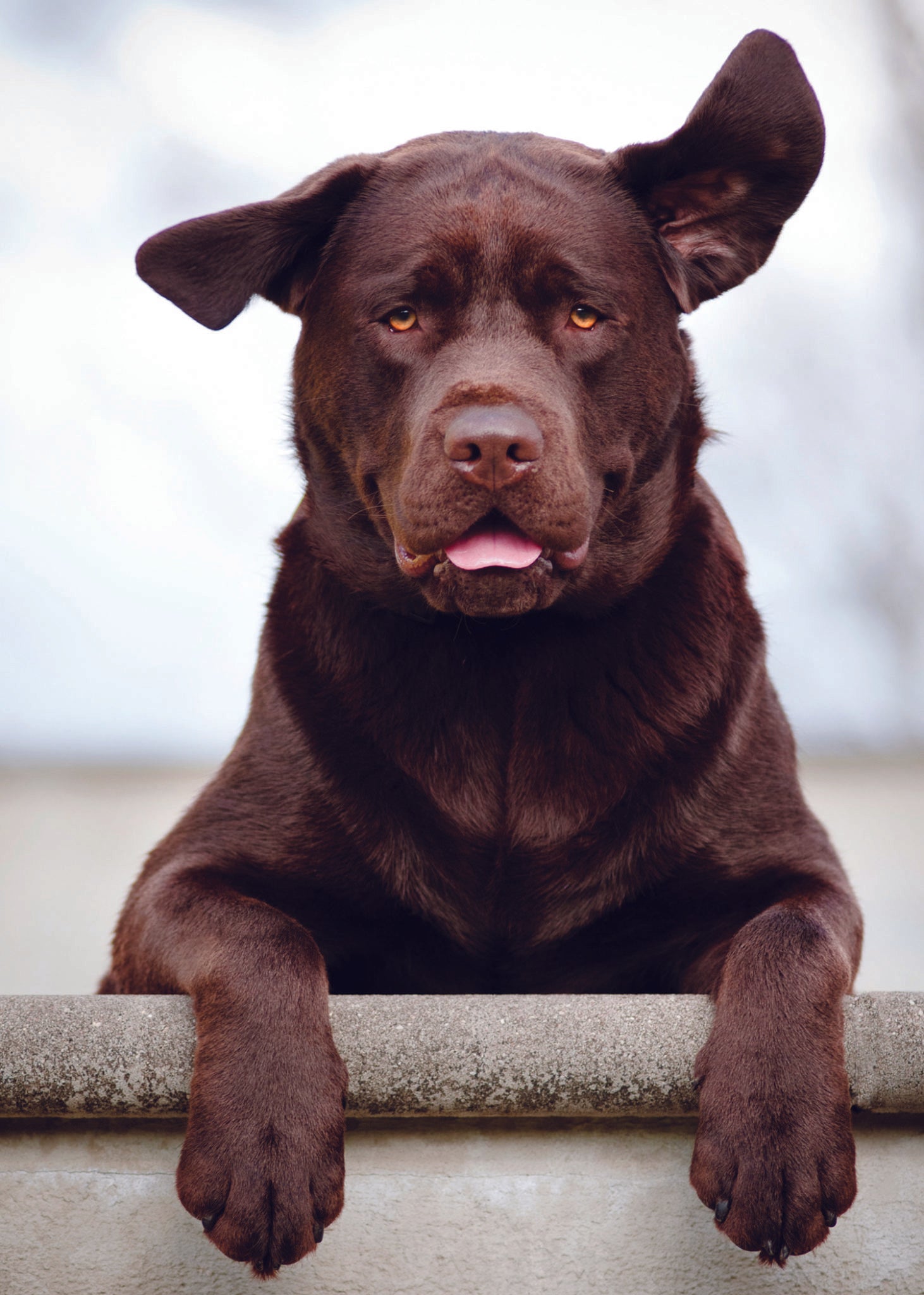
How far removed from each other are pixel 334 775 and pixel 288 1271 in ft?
2.28

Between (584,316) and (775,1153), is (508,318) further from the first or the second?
(775,1153)

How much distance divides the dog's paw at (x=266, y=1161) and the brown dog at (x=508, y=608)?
25 cm

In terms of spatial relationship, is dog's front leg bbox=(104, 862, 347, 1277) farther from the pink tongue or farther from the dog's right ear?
the dog's right ear

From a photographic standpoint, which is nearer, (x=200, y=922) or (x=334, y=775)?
(x=200, y=922)

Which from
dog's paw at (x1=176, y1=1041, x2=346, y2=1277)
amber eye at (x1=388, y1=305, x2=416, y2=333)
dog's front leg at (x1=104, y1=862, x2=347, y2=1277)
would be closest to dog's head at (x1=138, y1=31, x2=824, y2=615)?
amber eye at (x1=388, y1=305, x2=416, y2=333)

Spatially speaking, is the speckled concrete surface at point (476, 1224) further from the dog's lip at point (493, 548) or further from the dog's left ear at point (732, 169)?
the dog's left ear at point (732, 169)

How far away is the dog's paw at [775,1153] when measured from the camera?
1.43 m

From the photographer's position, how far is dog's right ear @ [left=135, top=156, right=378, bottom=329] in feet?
6.56

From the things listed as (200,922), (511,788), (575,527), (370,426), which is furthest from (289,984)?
(370,426)

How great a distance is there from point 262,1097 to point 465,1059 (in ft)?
0.73

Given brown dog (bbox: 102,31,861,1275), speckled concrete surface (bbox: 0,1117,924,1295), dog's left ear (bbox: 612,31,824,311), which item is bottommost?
speckled concrete surface (bbox: 0,1117,924,1295)

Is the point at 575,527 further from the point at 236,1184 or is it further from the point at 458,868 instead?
the point at 236,1184

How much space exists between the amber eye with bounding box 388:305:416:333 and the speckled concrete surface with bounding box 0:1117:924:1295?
1079mm

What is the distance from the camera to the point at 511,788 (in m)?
1.99
